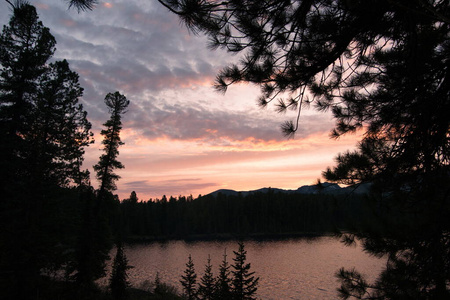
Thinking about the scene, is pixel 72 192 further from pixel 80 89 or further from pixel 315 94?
pixel 315 94

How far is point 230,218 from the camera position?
8806cm

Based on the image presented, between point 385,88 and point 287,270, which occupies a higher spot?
point 385,88

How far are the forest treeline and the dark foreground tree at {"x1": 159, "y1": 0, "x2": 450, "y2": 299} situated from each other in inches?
2869

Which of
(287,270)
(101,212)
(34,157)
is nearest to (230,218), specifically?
(287,270)

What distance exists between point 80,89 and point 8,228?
9.66 m

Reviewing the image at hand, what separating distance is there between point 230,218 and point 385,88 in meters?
87.1

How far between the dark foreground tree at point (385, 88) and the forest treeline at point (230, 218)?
239 feet

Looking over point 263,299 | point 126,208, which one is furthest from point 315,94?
point 126,208

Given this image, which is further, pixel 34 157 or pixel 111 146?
pixel 111 146

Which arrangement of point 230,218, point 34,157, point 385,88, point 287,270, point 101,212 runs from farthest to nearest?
point 230,218, point 287,270, point 101,212, point 34,157, point 385,88

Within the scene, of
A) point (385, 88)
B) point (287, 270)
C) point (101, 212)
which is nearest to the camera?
point (385, 88)

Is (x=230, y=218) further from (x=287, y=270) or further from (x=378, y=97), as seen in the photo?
(x=378, y=97)

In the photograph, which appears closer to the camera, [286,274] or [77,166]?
[77,166]

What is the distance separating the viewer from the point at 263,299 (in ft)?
67.4
